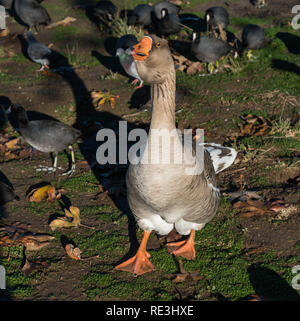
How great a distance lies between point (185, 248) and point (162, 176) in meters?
1.45

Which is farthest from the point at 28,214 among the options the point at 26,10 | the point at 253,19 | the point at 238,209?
the point at 253,19

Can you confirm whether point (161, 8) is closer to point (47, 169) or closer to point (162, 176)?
point (47, 169)

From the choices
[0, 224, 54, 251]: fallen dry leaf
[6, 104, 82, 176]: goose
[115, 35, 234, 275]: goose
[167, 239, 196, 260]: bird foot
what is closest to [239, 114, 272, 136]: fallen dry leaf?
[115, 35, 234, 275]: goose

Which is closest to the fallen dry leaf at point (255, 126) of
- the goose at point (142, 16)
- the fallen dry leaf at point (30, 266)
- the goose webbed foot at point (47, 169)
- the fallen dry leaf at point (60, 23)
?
the goose webbed foot at point (47, 169)

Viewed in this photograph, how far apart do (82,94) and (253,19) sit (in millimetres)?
7765

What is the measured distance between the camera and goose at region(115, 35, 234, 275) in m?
3.98

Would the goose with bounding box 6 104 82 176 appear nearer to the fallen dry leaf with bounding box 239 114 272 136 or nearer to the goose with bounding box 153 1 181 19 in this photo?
the fallen dry leaf with bounding box 239 114 272 136

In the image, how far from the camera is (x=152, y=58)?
3930 millimetres

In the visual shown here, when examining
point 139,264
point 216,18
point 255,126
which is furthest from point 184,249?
point 216,18

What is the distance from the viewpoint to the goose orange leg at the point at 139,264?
4.79m

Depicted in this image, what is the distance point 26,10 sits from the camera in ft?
41.8

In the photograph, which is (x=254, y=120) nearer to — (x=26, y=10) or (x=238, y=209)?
(x=238, y=209)

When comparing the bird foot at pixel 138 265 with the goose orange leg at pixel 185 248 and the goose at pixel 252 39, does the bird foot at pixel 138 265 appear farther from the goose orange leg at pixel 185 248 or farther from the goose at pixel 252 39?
the goose at pixel 252 39
